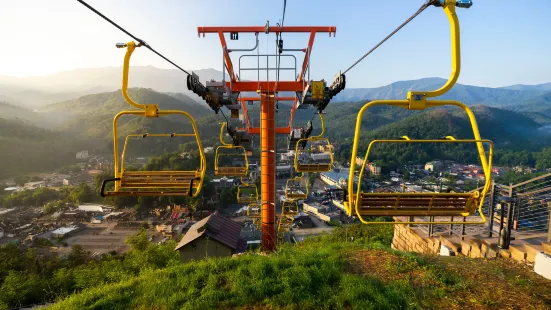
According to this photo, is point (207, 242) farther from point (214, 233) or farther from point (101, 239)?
point (101, 239)

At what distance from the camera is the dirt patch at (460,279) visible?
344cm

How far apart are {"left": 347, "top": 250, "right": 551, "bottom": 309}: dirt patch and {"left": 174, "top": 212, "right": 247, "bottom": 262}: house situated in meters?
6.05

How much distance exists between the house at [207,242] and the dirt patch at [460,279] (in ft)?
19.8

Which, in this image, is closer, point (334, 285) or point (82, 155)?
point (334, 285)

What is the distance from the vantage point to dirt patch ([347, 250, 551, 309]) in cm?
344

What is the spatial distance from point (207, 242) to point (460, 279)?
8395mm

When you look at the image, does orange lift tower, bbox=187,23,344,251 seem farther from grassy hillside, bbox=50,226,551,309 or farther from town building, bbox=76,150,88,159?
town building, bbox=76,150,88,159

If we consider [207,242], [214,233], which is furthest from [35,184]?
[207,242]

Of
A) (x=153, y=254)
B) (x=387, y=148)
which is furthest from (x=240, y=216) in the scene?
(x=387, y=148)

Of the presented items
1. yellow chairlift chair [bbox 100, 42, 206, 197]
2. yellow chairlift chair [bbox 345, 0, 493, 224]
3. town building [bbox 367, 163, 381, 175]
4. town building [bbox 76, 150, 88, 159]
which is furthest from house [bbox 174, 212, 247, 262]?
town building [bbox 76, 150, 88, 159]

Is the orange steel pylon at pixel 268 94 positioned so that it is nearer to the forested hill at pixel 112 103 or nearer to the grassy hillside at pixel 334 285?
the grassy hillside at pixel 334 285

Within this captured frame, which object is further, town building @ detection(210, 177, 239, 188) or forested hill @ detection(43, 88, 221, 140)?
forested hill @ detection(43, 88, 221, 140)

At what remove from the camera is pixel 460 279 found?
395 centimetres

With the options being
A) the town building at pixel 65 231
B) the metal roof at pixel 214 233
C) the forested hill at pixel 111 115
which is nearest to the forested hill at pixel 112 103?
the forested hill at pixel 111 115
